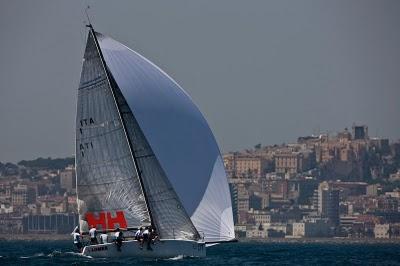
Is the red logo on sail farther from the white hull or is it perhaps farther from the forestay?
the white hull

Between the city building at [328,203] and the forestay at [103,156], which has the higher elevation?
the city building at [328,203]

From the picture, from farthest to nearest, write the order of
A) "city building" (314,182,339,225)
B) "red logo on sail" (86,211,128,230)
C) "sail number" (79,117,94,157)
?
1. "city building" (314,182,339,225)
2. "red logo on sail" (86,211,128,230)
3. "sail number" (79,117,94,157)

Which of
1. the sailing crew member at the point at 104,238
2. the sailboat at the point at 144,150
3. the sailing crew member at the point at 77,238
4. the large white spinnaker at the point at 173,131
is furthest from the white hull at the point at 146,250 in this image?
the sailing crew member at the point at 77,238

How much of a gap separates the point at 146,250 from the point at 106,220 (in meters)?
2.04

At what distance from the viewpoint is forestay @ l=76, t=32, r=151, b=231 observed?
131 feet

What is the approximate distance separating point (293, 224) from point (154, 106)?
13464cm

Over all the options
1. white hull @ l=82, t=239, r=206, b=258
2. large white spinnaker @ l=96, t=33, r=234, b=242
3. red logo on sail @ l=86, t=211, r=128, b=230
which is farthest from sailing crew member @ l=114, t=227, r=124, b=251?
large white spinnaker @ l=96, t=33, r=234, b=242

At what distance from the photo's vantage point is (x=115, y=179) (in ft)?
131

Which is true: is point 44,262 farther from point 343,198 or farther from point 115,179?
point 343,198

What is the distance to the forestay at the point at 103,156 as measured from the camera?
39.8m

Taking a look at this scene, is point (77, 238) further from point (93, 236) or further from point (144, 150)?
point (144, 150)

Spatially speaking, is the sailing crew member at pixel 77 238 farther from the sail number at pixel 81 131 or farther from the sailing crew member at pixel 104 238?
the sail number at pixel 81 131

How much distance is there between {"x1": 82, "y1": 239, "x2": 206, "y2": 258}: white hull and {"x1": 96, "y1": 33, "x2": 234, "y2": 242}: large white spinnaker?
0.90m

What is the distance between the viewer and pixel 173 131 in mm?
39906
